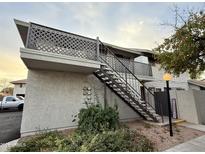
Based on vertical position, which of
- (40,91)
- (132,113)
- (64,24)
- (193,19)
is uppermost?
(64,24)

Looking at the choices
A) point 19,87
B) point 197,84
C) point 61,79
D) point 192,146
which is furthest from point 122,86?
point 19,87

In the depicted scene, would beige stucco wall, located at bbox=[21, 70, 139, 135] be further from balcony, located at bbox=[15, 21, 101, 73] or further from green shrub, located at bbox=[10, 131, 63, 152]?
green shrub, located at bbox=[10, 131, 63, 152]

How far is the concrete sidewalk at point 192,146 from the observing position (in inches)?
175

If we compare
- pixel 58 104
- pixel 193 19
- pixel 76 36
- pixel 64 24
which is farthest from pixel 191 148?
pixel 64 24

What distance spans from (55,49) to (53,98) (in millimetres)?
2568

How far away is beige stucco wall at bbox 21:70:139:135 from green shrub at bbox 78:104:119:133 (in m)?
1.38

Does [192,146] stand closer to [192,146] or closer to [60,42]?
[192,146]

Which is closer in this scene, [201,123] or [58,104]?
[58,104]

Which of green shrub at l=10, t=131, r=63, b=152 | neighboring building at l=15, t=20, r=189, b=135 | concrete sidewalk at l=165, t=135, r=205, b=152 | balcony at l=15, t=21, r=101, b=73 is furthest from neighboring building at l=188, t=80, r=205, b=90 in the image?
green shrub at l=10, t=131, r=63, b=152

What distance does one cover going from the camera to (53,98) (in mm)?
6762

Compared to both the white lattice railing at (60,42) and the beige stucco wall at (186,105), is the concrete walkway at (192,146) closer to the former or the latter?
the beige stucco wall at (186,105)

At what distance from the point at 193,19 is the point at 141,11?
2555mm

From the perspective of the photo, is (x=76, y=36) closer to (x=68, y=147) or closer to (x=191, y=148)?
(x=68, y=147)

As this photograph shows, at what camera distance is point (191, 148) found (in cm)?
461
